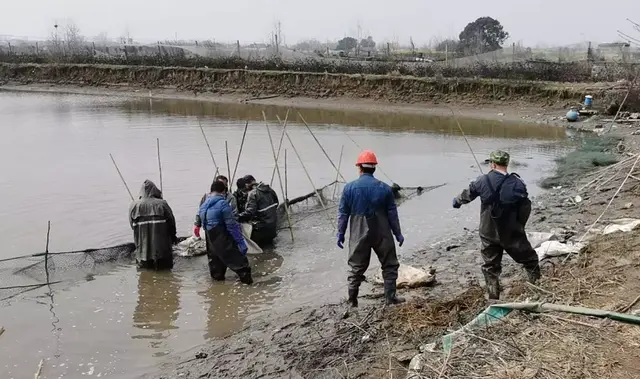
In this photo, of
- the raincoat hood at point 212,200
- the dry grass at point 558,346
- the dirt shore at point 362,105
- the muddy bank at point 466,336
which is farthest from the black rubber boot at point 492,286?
the dirt shore at point 362,105

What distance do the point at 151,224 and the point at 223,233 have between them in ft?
3.70

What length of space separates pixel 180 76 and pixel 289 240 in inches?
1298

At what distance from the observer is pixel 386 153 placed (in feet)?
61.1

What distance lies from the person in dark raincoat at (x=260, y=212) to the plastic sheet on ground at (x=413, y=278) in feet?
8.00

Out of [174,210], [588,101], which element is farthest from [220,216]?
[588,101]

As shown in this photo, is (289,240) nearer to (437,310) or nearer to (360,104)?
(437,310)

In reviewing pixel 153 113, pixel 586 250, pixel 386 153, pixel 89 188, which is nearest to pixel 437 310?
pixel 586 250

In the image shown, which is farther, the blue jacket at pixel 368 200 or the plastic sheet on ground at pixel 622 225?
the plastic sheet on ground at pixel 622 225

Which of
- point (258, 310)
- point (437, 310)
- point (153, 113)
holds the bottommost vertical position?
point (258, 310)

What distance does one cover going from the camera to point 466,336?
14.1ft

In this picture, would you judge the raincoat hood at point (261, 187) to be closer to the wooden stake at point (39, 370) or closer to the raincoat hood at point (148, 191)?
the raincoat hood at point (148, 191)

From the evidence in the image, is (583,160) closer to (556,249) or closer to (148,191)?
(556,249)

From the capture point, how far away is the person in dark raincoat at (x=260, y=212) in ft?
29.2

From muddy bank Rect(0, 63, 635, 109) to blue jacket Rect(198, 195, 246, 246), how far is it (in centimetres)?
2092
